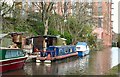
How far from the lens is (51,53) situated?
72.3ft

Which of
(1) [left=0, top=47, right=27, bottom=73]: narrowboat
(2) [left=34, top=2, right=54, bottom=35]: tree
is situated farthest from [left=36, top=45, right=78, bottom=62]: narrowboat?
(2) [left=34, top=2, right=54, bottom=35]: tree

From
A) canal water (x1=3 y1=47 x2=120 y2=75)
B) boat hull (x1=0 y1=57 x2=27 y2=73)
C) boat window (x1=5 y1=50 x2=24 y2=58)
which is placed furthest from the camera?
boat window (x1=5 y1=50 x2=24 y2=58)

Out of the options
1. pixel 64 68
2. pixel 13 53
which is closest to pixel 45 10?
pixel 64 68

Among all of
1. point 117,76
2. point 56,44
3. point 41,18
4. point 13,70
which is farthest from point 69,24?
point 117,76

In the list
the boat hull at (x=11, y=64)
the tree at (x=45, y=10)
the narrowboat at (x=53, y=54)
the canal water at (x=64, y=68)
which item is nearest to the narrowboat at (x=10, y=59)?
the boat hull at (x=11, y=64)

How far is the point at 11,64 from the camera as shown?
15.8m

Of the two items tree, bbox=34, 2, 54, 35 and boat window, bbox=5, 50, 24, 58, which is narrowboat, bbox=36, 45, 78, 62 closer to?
boat window, bbox=5, 50, 24, 58

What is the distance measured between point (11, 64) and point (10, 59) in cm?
32

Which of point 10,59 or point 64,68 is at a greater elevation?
point 10,59

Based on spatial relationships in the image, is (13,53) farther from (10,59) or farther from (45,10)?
(45,10)

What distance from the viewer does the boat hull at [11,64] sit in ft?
48.8

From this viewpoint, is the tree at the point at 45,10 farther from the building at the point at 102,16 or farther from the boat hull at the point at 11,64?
the building at the point at 102,16

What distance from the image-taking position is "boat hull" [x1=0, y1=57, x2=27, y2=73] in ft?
48.8

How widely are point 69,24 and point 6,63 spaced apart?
25317mm
